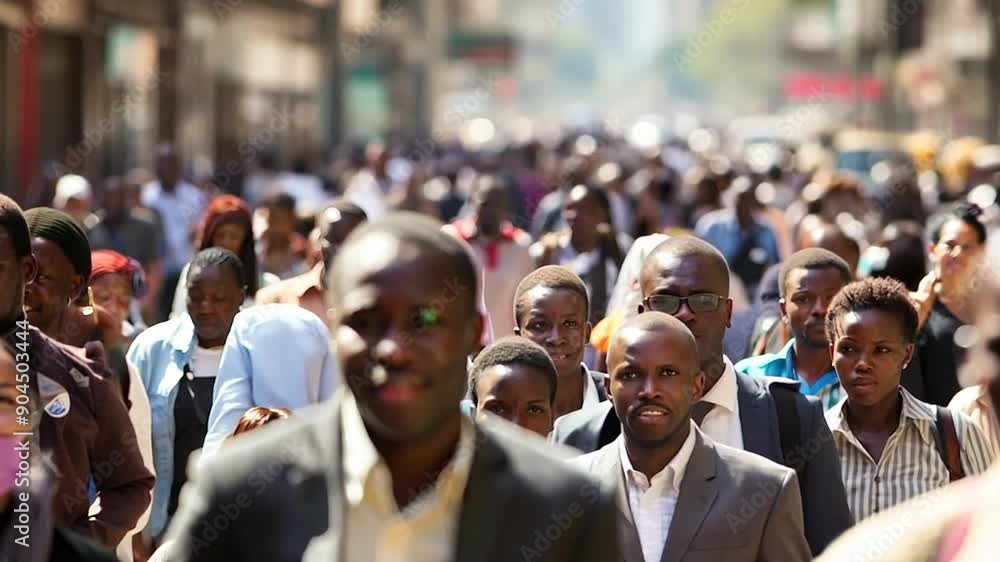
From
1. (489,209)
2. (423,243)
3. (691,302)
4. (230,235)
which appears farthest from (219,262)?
(423,243)

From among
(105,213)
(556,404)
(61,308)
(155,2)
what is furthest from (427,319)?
(155,2)

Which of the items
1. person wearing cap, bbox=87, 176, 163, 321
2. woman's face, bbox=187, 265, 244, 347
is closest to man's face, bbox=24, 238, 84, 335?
woman's face, bbox=187, 265, 244, 347

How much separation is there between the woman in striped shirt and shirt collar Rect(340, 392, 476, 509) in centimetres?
339

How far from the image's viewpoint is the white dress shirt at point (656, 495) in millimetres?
5309

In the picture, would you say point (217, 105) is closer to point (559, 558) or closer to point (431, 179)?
point (431, 179)

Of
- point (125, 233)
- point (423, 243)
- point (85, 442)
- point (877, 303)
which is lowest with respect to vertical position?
point (125, 233)

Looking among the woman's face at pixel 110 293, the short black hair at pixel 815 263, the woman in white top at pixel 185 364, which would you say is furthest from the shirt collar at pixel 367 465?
the woman's face at pixel 110 293

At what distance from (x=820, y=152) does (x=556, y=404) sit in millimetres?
29879

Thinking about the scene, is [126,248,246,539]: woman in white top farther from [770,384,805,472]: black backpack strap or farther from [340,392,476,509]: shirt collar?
[340,392,476,509]: shirt collar

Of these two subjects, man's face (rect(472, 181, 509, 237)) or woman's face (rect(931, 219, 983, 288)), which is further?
man's face (rect(472, 181, 509, 237))

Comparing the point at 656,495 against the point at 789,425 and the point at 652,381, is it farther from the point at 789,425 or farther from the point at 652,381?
the point at 789,425

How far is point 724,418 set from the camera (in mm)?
6066

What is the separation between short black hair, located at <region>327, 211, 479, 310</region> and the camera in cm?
313

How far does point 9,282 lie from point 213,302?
2.71 m
